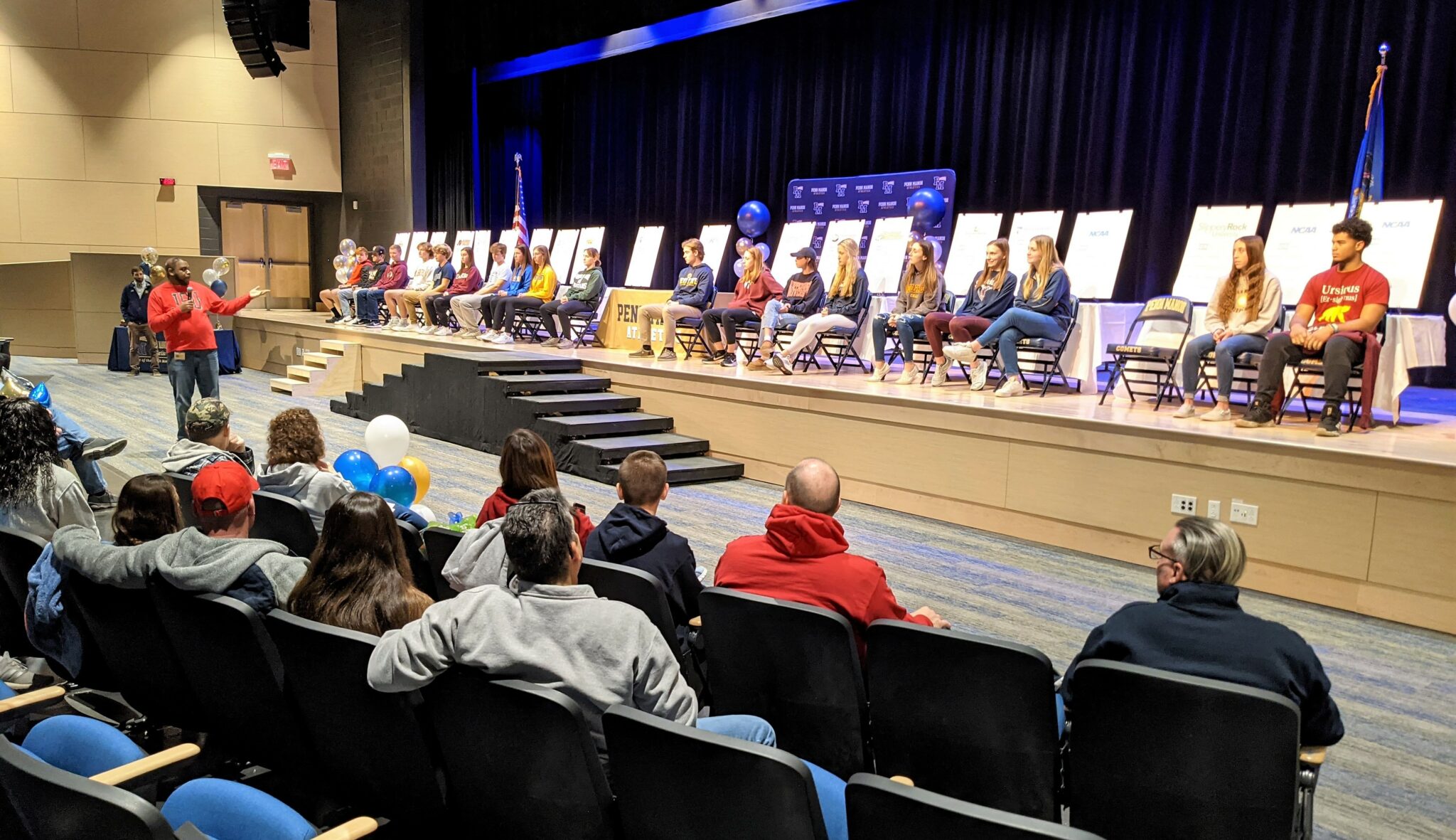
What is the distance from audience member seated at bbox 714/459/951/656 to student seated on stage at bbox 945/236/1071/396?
418 cm

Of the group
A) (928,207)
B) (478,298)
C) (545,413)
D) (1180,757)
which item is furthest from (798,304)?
(1180,757)

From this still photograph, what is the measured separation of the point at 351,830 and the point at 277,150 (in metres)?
17.3

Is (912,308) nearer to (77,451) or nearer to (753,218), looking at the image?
(753,218)

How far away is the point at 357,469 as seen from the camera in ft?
15.7

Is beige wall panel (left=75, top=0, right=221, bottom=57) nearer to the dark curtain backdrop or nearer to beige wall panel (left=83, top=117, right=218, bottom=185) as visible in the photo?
beige wall panel (left=83, top=117, right=218, bottom=185)

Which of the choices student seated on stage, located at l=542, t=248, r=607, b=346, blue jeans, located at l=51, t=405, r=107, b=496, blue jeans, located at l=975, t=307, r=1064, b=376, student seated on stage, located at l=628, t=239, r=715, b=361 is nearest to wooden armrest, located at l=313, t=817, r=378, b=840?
blue jeans, located at l=51, t=405, r=107, b=496

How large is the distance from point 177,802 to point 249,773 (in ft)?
3.30

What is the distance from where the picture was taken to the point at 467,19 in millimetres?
13977

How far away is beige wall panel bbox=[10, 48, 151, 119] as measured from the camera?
1511cm

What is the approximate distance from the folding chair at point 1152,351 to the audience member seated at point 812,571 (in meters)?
4.08

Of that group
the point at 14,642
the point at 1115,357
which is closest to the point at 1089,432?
the point at 1115,357

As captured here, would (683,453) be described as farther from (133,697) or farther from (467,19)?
(467,19)

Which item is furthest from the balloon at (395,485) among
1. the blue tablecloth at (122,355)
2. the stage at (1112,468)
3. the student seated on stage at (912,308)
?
the blue tablecloth at (122,355)

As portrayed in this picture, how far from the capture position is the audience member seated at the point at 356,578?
217 centimetres
